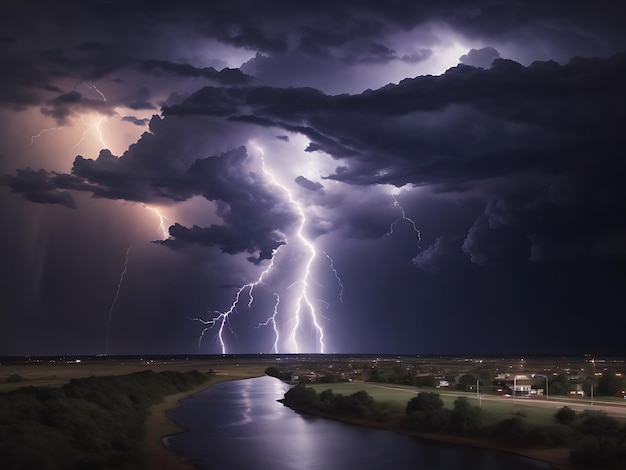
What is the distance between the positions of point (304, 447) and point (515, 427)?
1224cm

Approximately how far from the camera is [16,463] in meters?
22.0

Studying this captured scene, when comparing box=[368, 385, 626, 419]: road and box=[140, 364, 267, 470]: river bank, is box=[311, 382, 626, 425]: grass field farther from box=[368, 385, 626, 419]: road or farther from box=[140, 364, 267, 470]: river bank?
box=[140, 364, 267, 470]: river bank

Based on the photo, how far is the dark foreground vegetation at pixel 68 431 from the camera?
23.6 meters

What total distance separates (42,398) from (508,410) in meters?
30.8

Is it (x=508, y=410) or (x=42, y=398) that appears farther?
(x=508, y=410)

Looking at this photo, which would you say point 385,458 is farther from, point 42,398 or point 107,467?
point 42,398

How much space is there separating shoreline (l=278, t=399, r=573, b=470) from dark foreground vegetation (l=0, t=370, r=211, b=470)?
54.9 ft

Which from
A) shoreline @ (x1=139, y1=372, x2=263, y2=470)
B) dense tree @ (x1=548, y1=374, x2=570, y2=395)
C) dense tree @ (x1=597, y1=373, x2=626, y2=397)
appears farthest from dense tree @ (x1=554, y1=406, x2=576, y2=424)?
dense tree @ (x1=597, y1=373, x2=626, y2=397)

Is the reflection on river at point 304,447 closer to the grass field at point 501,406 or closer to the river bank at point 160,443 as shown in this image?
the river bank at point 160,443

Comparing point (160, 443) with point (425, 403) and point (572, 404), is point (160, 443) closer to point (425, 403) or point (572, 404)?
point (425, 403)

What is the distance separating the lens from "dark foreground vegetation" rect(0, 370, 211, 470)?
23.6 metres

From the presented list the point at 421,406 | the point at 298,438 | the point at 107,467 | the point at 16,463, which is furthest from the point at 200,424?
the point at 16,463

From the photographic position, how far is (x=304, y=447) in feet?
120

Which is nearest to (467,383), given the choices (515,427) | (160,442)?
(515,427)
